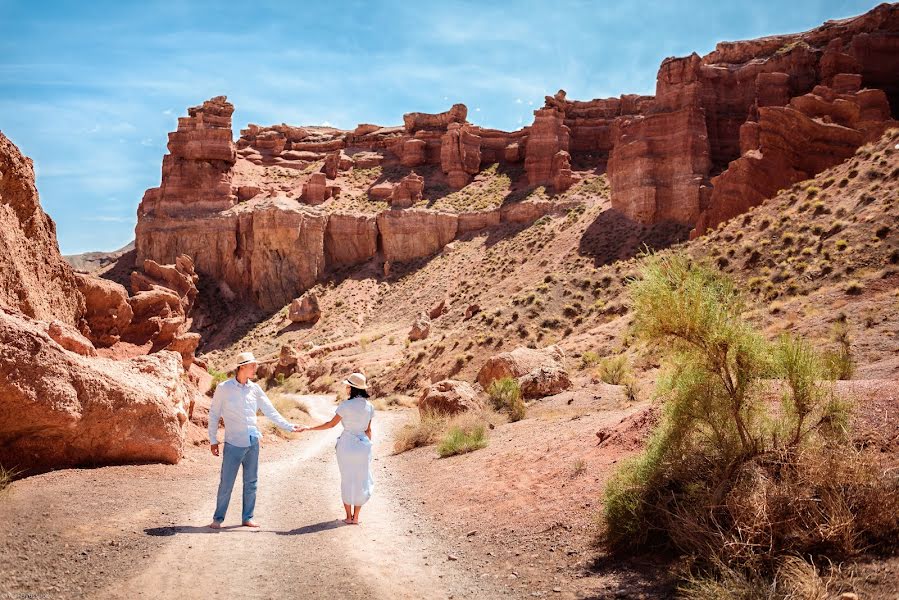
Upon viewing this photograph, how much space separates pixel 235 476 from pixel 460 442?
6.22 meters

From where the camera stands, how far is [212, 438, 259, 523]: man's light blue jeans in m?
7.89

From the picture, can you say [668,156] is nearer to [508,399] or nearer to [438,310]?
[438,310]

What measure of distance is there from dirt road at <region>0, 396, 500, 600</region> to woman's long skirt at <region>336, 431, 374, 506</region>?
1.15ft

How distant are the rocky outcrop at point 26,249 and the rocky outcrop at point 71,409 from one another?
49.0 inches

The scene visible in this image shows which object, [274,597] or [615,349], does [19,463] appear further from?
[615,349]

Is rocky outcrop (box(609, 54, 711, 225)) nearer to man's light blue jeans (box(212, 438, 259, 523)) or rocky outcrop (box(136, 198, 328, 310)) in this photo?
rocky outcrop (box(136, 198, 328, 310))

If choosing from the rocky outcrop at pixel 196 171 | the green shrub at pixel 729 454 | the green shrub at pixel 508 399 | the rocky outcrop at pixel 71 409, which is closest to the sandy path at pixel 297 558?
the rocky outcrop at pixel 71 409

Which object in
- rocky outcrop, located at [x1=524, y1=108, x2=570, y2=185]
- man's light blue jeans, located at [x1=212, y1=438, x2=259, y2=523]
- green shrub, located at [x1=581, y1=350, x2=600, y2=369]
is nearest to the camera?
man's light blue jeans, located at [x1=212, y1=438, x2=259, y2=523]

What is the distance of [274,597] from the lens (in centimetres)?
579

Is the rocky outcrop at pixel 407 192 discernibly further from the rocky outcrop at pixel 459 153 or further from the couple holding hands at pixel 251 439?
the couple holding hands at pixel 251 439

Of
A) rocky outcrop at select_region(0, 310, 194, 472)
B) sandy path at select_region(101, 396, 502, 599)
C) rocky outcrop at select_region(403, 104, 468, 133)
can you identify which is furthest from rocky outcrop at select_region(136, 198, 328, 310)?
sandy path at select_region(101, 396, 502, 599)

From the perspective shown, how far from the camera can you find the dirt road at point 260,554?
5.91 m

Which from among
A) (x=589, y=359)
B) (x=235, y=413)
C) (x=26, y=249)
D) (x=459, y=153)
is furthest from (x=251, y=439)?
(x=459, y=153)

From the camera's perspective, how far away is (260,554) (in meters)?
6.82
